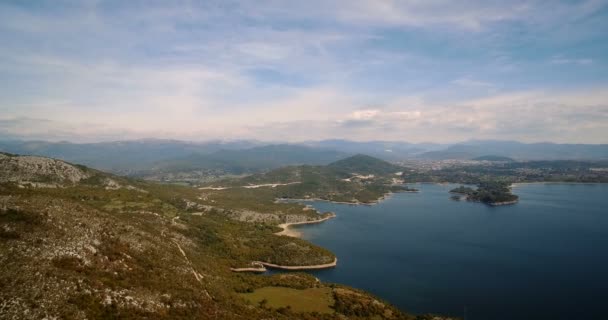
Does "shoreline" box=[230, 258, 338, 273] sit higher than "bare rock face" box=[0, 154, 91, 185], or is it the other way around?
"bare rock face" box=[0, 154, 91, 185]

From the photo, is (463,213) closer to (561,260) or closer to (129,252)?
(561,260)

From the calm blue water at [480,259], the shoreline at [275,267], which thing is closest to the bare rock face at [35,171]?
the shoreline at [275,267]

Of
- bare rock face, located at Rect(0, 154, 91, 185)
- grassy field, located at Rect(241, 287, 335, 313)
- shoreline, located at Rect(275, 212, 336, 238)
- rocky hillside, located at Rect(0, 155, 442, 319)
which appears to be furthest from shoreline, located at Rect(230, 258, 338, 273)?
bare rock face, located at Rect(0, 154, 91, 185)

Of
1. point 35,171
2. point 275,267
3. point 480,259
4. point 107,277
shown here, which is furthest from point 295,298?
point 35,171

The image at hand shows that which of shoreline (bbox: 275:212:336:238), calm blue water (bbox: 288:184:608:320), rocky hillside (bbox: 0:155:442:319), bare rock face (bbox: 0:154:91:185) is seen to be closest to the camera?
rocky hillside (bbox: 0:155:442:319)

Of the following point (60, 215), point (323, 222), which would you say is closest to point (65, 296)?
point (60, 215)

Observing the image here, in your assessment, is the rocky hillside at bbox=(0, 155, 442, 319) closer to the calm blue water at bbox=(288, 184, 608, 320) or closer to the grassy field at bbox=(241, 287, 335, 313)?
the grassy field at bbox=(241, 287, 335, 313)
